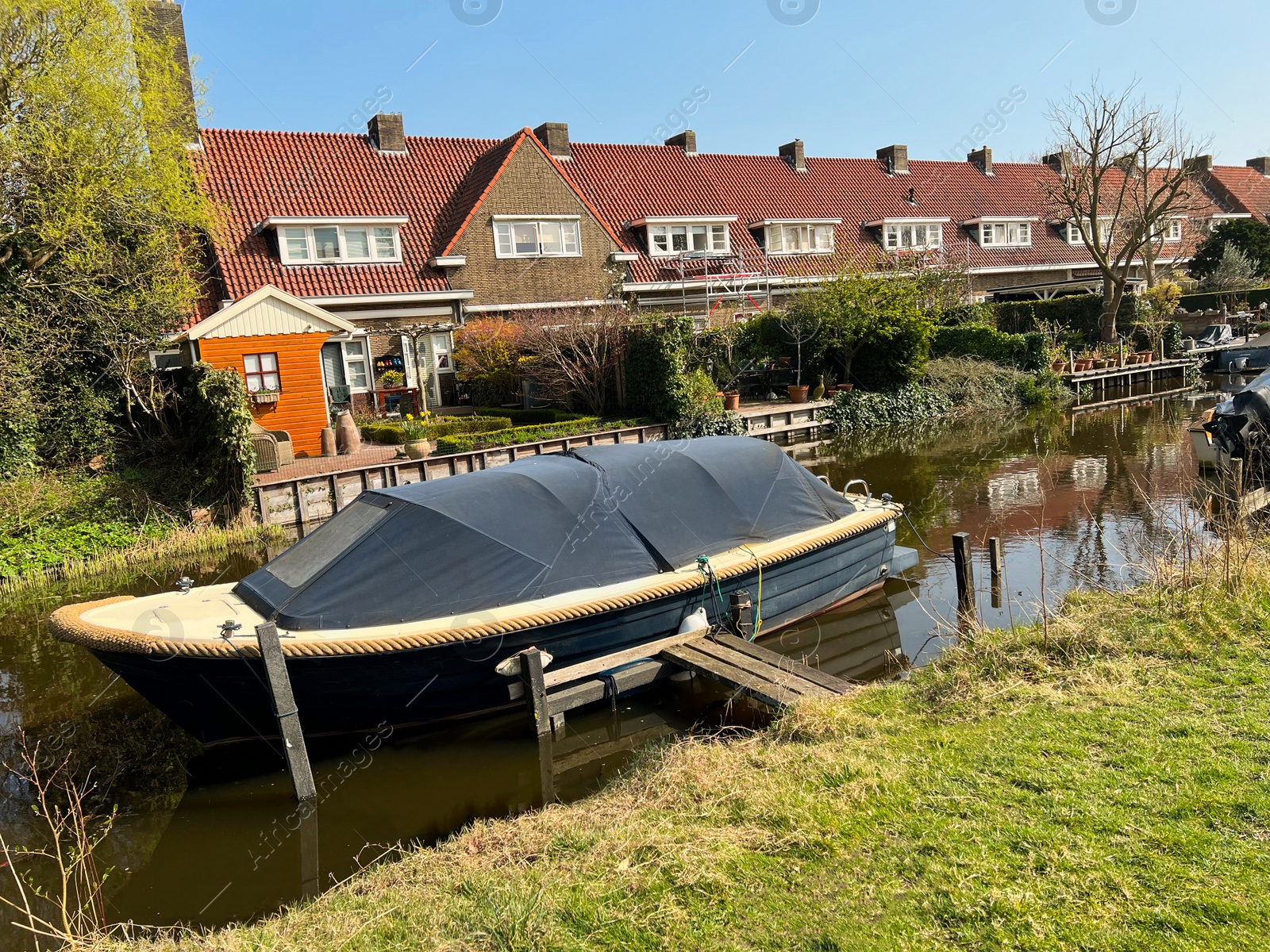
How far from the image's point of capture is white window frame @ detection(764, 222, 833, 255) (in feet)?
112

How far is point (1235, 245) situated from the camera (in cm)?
4253

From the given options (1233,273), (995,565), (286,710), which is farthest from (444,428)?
(1233,273)

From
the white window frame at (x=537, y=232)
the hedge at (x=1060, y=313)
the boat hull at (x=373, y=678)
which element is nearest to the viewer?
the boat hull at (x=373, y=678)

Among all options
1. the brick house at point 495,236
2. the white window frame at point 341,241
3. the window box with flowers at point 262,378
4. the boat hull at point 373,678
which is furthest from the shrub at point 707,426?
the boat hull at point 373,678

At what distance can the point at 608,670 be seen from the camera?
27.0 feet

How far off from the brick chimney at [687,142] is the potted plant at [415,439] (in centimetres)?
2030

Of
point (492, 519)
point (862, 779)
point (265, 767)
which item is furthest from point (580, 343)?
point (862, 779)

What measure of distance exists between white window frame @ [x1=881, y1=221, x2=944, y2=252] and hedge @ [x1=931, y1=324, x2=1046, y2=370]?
31.0 feet

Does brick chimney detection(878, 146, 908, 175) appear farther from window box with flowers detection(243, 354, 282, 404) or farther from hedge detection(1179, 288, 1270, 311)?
window box with flowers detection(243, 354, 282, 404)

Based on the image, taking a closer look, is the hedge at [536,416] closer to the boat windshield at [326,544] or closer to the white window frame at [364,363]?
the white window frame at [364,363]

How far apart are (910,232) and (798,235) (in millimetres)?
6230

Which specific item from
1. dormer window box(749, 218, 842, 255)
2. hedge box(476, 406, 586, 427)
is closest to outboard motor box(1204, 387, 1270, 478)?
hedge box(476, 406, 586, 427)

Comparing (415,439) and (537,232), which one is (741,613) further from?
(537,232)

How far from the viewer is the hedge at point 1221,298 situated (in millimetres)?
38812
